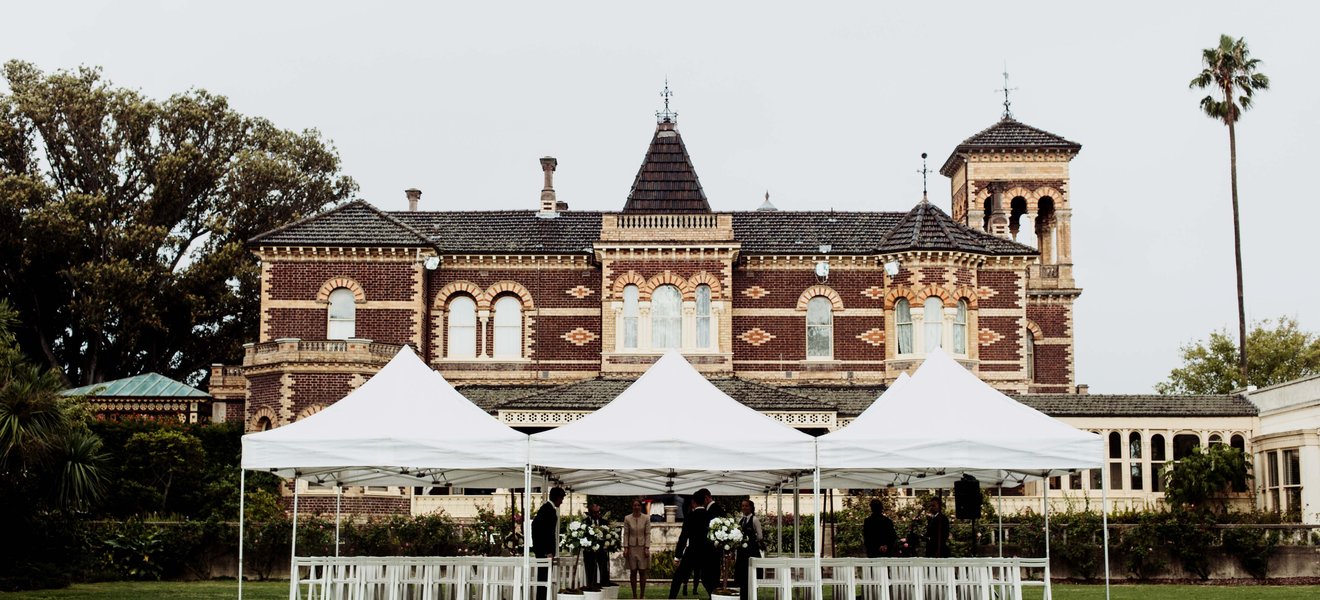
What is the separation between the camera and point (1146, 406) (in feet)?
125

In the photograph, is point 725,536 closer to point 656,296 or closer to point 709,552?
point 709,552

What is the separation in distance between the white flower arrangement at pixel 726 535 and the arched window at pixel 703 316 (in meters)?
22.2

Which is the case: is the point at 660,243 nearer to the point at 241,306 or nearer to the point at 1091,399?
the point at 1091,399

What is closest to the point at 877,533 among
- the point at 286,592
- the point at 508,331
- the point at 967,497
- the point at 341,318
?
Result: the point at 967,497

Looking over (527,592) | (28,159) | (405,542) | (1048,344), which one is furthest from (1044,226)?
(527,592)

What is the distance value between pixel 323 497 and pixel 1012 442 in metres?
23.6

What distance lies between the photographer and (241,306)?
51.3m

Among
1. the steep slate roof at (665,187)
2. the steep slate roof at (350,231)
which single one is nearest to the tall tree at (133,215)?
the steep slate roof at (350,231)

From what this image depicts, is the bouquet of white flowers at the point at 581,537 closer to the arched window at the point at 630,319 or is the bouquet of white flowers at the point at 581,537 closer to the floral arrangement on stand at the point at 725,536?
the floral arrangement on stand at the point at 725,536

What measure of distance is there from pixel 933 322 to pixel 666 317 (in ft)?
23.1

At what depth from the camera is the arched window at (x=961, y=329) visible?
41.4 meters

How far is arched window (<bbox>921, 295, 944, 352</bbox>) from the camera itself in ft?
136

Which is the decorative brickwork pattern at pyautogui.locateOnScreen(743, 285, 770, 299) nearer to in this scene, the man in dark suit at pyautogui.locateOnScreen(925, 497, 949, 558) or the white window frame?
the white window frame

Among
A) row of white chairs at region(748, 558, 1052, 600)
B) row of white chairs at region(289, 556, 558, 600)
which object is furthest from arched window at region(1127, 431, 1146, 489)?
row of white chairs at region(289, 556, 558, 600)
